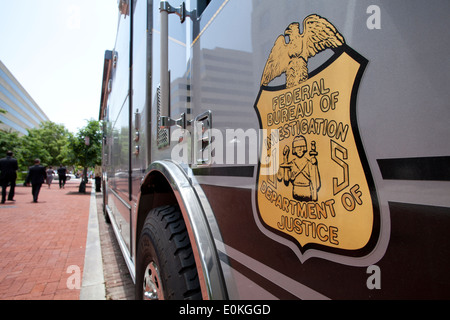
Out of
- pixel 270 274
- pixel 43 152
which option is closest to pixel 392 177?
pixel 270 274

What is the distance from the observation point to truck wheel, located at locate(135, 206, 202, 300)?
4.26 feet

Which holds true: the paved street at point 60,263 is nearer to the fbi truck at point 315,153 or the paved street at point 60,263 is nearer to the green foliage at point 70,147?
the fbi truck at point 315,153

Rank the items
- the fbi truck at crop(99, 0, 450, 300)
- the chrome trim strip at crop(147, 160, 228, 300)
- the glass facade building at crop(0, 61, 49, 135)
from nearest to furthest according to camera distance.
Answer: the fbi truck at crop(99, 0, 450, 300)
the chrome trim strip at crop(147, 160, 228, 300)
the glass facade building at crop(0, 61, 49, 135)

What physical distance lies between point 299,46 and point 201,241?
832mm

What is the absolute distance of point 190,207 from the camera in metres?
1.28

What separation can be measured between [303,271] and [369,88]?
0.47m

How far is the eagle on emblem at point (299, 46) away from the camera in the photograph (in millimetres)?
668

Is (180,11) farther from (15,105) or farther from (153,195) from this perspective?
(15,105)

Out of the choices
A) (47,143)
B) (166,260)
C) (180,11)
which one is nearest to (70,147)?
(180,11)

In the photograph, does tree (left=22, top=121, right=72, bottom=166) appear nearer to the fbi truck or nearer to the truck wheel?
the truck wheel

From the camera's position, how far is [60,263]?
159 inches

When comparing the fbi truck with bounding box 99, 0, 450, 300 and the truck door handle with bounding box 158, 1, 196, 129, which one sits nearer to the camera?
the fbi truck with bounding box 99, 0, 450, 300

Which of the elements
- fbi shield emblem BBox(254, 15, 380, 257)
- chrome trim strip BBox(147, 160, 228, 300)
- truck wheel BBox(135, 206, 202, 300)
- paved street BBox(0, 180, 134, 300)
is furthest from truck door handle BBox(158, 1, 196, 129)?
paved street BBox(0, 180, 134, 300)
